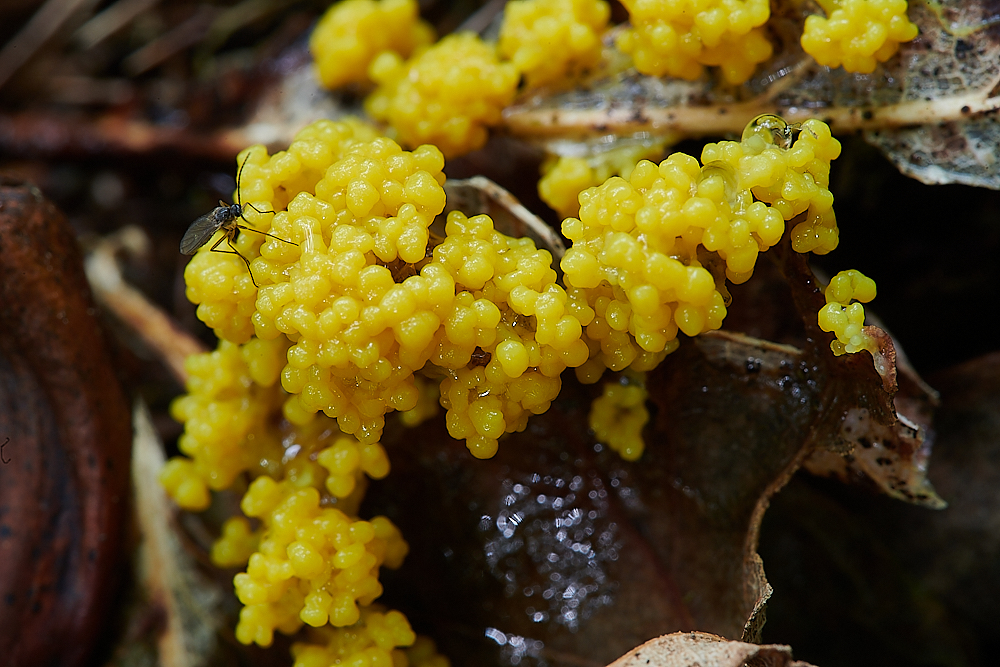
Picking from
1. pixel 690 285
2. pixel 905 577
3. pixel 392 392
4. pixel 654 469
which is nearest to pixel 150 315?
pixel 392 392

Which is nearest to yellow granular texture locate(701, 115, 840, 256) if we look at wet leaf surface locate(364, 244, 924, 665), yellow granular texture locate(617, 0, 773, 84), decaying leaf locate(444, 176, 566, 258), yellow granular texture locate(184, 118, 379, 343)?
wet leaf surface locate(364, 244, 924, 665)

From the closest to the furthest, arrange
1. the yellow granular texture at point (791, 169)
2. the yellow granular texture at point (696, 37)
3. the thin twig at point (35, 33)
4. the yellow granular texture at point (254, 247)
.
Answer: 1. the yellow granular texture at point (791, 169)
2. the yellow granular texture at point (254, 247)
3. the yellow granular texture at point (696, 37)
4. the thin twig at point (35, 33)

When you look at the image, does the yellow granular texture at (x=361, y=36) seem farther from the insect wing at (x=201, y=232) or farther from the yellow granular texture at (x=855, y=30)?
the yellow granular texture at (x=855, y=30)

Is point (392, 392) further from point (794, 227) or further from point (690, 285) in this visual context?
point (794, 227)

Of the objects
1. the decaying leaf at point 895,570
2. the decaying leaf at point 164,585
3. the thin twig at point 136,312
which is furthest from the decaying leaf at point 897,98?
the decaying leaf at point 164,585

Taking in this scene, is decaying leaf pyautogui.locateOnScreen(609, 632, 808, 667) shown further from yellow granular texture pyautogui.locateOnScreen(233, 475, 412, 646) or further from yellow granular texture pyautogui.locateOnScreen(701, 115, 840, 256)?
yellow granular texture pyautogui.locateOnScreen(701, 115, 840, 256)

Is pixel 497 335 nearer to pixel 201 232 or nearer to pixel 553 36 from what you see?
pixel 201 232
